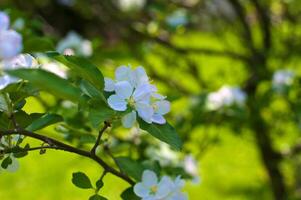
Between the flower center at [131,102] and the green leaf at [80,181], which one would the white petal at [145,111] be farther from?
the green leaf at [80,181]

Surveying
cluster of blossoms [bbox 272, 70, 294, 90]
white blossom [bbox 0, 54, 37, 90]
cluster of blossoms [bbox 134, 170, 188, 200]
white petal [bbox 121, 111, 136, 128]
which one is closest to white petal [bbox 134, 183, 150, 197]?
cluster of blossoms [bbox 134, 170, 188, 200]

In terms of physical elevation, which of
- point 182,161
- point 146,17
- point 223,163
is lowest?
point 182,161

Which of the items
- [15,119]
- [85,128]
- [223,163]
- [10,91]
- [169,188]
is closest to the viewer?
[10,91]

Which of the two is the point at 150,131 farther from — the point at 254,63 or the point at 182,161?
the point at 254,63

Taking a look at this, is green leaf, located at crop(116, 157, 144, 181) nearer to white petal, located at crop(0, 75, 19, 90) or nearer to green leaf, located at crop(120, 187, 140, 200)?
green leaf, located at crop(120, 187, 140, 200)

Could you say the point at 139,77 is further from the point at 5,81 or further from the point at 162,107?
the point at 5,81

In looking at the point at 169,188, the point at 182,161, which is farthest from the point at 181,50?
the point at 169,188

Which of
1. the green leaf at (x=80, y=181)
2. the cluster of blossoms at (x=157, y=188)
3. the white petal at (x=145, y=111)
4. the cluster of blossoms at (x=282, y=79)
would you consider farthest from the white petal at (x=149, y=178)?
the cluster of blossoms at (x=282, y=79)
